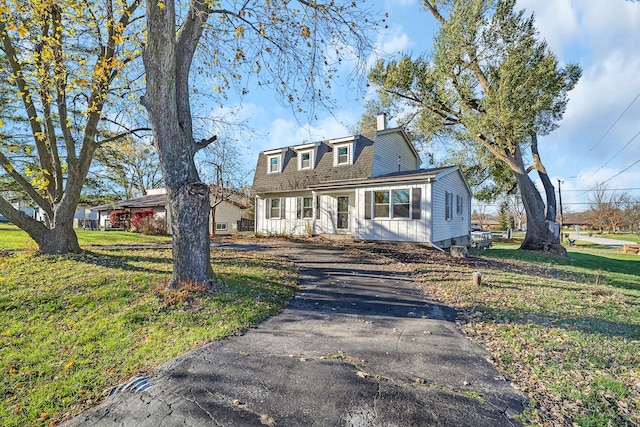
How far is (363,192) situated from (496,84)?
8.39 m

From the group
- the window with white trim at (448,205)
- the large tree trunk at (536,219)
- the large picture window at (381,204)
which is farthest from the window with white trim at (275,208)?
the large tree trunk at (536,219)

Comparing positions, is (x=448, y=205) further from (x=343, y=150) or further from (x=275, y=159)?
(x=275, y=159)

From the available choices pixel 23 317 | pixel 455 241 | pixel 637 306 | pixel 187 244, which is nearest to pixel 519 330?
pixel 637 306

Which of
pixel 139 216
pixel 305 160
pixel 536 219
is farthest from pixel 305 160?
pixel 139 216

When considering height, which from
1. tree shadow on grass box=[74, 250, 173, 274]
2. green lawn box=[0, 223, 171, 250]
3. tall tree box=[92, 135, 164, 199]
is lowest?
tree shadow on grass box=[74, 250, 173, 274]

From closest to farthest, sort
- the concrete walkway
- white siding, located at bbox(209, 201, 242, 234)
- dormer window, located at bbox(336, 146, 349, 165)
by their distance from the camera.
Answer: the concrete walkway
dormer window, located at bbox(336, 146, 349, 165)
white siding, located at bbox(209, 201, 242, 234)

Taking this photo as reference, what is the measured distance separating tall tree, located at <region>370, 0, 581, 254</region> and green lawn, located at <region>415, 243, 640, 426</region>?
908cm

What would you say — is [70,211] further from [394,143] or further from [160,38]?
[394,143]

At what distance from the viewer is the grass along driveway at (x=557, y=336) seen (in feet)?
9.46

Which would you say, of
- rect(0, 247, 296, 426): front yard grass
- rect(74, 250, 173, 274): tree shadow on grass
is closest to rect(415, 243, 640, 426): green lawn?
rect(0, 247, 296, 426): front yard grass

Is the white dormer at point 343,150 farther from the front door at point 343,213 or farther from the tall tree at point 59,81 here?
the tall tree at point 59,81

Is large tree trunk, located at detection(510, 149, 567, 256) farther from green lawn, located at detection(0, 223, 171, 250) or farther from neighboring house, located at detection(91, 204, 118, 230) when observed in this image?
neighboring house, located at detection(91, 204, 118, 230)

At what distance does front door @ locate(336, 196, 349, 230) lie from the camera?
17.1m

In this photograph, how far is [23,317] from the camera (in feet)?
16.3
